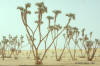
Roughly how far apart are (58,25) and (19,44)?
47.0 ft

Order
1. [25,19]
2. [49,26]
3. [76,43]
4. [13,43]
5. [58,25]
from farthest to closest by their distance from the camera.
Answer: [13,43] → [76,43] → [58,25] → [49,26] → [25,19]

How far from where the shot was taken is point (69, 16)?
2186cm

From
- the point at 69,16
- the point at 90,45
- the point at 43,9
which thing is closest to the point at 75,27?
the point at 90,45

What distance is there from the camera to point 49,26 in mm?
21219

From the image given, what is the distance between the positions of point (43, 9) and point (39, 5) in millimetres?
571

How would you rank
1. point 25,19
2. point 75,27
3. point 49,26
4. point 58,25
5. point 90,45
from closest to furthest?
1. point 25,19
2. point 49,26
3. point 58,25
4. point 90,45
5. point 75,27

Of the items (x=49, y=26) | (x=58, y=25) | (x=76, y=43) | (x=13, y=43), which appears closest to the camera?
(x=49, y=26)

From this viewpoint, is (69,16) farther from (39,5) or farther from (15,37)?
(15,37)

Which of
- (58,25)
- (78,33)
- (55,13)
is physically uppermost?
(55,13)

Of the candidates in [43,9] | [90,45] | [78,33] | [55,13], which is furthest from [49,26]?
[78,33]

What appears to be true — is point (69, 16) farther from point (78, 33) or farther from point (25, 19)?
point (78, 33)

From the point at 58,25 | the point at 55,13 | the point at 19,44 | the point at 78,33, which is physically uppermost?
the point at 55,13

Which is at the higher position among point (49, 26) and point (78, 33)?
point (49, 26)

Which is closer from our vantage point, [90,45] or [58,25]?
[58,25]
